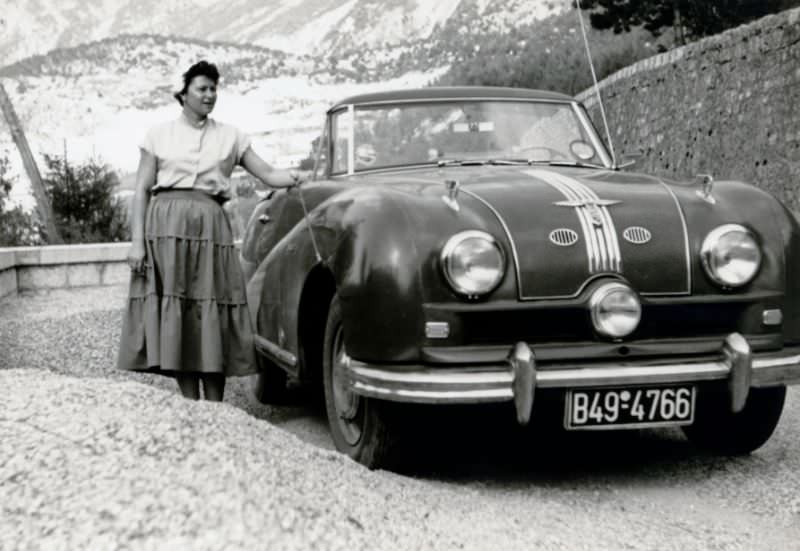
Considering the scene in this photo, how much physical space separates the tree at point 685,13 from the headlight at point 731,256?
1606 centimetres

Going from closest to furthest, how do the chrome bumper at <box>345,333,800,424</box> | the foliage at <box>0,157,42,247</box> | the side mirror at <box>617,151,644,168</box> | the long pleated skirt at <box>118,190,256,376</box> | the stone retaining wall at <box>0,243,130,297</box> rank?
the chrome bumper at <box>345,333,800,424</box>
the long pleated skirt at <box>118,190,256,376</box>
the side mirror at <box>617,151,644,168</box>
the stone retaining wall at <box>0,243,130,297</box>
the foliage at <box>0,157,42,247</box>

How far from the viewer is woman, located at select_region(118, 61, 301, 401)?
17.7 ft

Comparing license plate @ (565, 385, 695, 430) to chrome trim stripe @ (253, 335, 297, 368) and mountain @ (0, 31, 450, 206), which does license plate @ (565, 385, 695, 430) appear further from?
mountain @ (0, 31, 450, 206)

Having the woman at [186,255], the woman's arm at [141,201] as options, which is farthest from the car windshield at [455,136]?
the woman's arm at [141,201]

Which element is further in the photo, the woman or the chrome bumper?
the woman

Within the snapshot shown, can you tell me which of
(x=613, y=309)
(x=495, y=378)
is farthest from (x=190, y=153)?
(x=613, y=309)

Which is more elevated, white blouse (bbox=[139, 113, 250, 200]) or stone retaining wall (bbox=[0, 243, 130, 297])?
white blouse (bbox=[139, 113, 250, 200])

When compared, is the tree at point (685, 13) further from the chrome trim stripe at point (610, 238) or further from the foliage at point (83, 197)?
the chrome trim stripe at point (610, 238)

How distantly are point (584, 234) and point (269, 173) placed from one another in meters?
1.92

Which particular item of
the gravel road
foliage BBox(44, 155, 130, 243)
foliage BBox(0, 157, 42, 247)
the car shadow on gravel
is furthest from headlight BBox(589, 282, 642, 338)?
foliage BBox(44, 155, 130, 243)

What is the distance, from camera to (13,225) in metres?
16.1

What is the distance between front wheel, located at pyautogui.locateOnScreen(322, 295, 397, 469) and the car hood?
67 centimetres

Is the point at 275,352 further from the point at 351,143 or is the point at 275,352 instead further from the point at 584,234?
the point at 584,234

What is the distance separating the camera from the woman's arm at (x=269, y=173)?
219 inches
